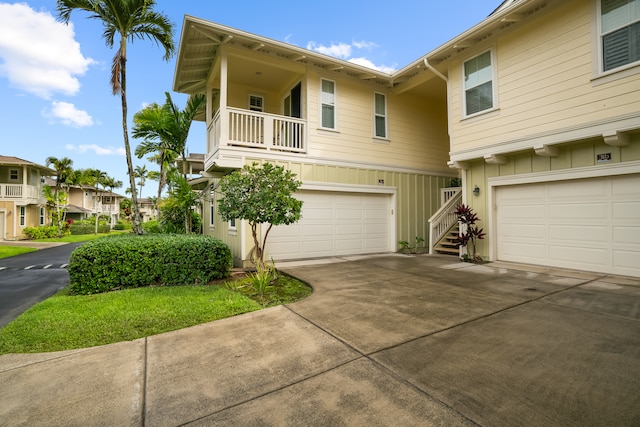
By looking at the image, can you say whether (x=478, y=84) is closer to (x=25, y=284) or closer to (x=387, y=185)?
(x=387, y=185)

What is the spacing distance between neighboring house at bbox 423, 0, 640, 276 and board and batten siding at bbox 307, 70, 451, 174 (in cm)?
228

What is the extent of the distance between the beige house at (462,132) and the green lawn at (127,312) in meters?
2.86

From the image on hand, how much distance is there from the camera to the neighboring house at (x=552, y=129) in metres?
5.64

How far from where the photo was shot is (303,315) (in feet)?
13.3

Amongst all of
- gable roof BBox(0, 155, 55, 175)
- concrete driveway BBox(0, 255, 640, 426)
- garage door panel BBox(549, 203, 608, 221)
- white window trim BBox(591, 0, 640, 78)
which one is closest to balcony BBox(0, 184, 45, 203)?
gable roof BBox(0, 155, 55, 175)

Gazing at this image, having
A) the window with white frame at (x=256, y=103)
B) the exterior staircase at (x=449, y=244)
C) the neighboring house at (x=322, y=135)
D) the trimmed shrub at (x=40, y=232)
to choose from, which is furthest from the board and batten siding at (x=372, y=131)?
the trimmed shrub at (x=40, y=232)

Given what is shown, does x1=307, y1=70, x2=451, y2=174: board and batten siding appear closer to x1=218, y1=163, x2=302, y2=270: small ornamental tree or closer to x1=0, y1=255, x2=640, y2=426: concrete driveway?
x1=218, y1=163, x2=302, y2=270: small ornamental tree

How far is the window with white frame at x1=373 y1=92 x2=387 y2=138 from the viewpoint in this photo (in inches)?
405

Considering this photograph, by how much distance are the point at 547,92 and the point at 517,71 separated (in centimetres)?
98

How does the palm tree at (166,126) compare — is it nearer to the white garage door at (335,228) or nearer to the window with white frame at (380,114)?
the white garage door at (335,228)

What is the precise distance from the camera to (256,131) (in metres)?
8.33

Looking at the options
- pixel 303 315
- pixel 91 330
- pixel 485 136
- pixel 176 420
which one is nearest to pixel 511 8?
pixel 485 136

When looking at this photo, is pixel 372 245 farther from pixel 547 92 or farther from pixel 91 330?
pixel 91 330

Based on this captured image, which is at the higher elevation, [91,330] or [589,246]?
[589,246]
